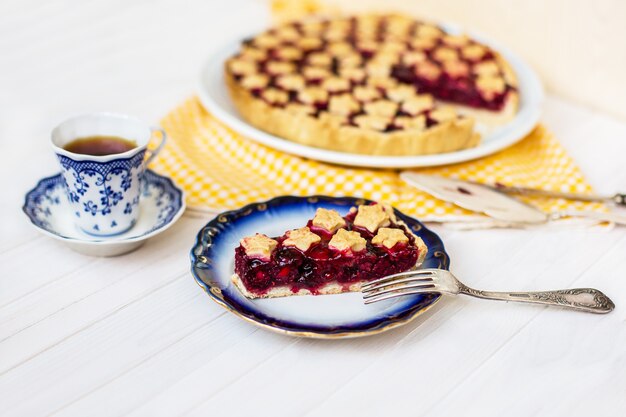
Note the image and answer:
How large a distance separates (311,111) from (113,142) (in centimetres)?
63

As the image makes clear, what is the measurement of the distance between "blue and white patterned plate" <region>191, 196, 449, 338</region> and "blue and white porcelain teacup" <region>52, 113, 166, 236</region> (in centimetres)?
20

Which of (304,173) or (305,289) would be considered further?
(304,173)

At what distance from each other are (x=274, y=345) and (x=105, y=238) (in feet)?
1.60

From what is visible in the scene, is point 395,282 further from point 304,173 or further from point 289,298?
point 304,173

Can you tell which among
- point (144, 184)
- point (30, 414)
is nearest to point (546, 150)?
point (144, 184)

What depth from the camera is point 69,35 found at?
276 centimetres

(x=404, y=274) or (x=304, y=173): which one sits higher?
(x=404, y=274)

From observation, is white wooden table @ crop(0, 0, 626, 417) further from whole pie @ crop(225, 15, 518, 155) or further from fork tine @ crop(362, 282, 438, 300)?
whole pie @ crop(225, 15, 518, 155)

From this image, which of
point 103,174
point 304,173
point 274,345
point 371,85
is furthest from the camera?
point 371,85

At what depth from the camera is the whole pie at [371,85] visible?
77.4 inches

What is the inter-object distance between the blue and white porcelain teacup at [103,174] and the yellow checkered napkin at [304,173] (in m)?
0.23

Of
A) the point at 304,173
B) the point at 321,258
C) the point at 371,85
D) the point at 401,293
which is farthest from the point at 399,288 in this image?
the point at 371,85

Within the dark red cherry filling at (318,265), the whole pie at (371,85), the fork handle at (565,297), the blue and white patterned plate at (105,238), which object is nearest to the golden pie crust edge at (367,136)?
the whole pie at (371,85)

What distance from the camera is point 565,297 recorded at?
4.65 feet
